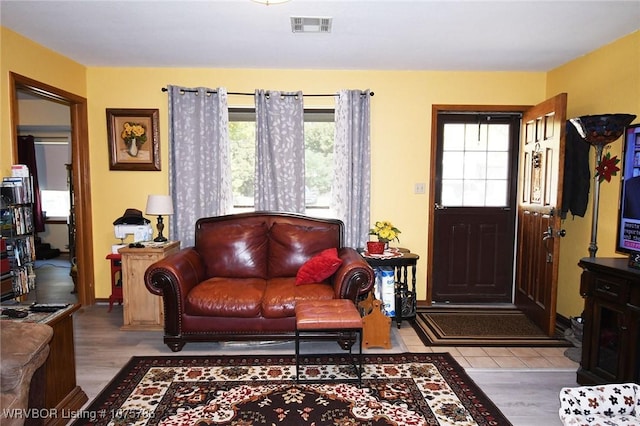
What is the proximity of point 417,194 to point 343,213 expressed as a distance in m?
0.88

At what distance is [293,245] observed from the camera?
3.73m

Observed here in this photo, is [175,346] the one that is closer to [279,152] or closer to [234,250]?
[234,250]

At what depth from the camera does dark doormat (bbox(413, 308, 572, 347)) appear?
3.41m

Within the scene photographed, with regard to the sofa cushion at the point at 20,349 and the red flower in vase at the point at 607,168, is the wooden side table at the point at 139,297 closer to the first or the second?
the sofa cushion at the point at 20,349

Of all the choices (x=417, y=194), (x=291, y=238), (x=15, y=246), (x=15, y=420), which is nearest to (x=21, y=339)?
(x=15, y=420)

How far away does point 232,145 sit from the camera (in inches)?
168

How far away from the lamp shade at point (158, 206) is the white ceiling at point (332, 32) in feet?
4.53

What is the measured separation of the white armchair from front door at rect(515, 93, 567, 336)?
180 centimetres

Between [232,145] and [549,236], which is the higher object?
[232,145]

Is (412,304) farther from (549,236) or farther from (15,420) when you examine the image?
(15,420)

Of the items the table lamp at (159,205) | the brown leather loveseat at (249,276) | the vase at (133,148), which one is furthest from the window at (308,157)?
the vase at (133,148)

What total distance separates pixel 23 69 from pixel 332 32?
260cm

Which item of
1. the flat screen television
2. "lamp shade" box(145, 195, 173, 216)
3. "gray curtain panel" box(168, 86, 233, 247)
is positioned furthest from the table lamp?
the flat screen television

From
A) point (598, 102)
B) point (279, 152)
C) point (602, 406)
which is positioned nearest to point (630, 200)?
point (598, 102)
